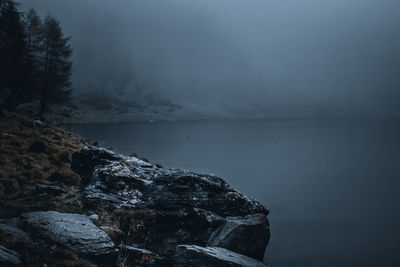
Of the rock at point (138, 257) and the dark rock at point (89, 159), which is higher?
the dark rock at point (89, 159)

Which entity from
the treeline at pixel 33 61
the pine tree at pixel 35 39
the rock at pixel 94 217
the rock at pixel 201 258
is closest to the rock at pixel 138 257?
the rock at pixel 201 258

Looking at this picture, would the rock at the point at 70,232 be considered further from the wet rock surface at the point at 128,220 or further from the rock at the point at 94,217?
the rock at the point at 94,217

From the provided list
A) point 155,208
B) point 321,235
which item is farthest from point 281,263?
point 155,208

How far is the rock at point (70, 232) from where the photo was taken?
6977 millimetres

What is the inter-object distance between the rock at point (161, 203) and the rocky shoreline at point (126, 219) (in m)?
0.04

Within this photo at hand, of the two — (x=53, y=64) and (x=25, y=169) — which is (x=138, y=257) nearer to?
(x=25, y=169)

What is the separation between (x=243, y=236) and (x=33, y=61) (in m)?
40.8

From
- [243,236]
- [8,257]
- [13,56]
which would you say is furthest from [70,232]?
[13,56]

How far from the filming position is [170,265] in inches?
310

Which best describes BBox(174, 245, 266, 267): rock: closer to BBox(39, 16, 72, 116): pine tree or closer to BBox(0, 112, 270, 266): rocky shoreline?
BBox(0, 112, 270, 266): rocky shoreline

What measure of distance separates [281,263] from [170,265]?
7.53 meters

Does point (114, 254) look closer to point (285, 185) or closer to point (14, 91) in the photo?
point (285, 185)

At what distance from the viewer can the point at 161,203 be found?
33.8 ft

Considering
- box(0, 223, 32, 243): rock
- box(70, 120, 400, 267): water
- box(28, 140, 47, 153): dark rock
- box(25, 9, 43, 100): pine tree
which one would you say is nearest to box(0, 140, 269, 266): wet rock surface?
box(0, 223, 32, 243): rock
